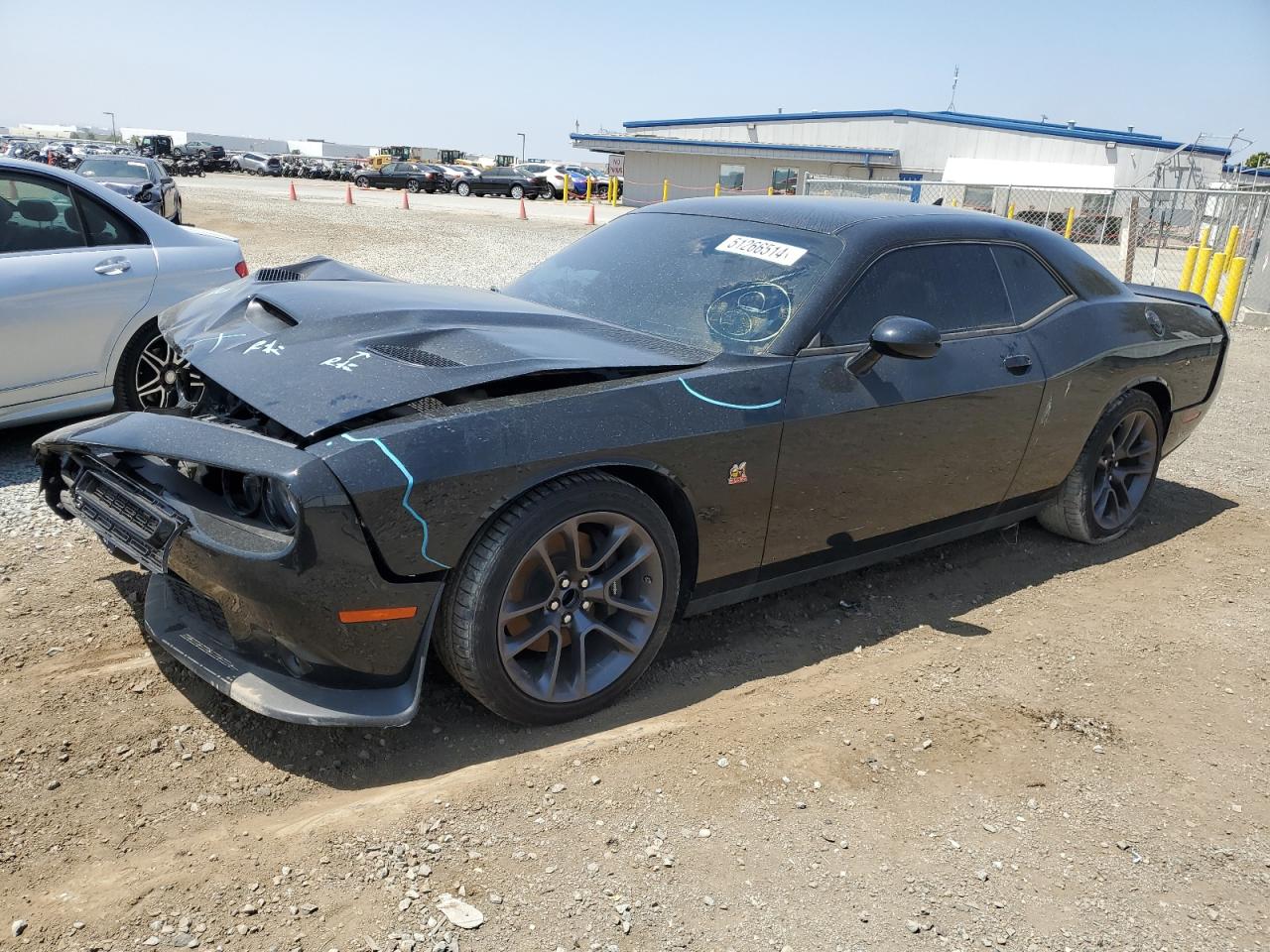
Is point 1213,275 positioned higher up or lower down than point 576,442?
lower down

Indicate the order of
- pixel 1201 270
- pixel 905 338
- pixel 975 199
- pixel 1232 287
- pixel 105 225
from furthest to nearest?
pixel 975 199 → pixel 1201 270 → pixel 1232 287 → pixel 105 225 → pixel 905 338

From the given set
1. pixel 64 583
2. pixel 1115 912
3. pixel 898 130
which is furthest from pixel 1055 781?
pixel 898 130

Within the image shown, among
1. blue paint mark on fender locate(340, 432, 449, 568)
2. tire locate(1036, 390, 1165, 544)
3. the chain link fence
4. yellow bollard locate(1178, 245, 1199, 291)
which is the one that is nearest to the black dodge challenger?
blue paint mark on fender locate(340, 432, 449, 568)

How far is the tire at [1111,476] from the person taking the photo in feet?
15.8

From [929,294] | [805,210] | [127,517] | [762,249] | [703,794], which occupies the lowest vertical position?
[703,794]

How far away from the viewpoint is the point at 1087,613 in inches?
170

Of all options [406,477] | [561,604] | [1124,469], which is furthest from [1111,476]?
[406,477]

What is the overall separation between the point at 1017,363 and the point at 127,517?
341 cm

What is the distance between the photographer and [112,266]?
5.29 metres

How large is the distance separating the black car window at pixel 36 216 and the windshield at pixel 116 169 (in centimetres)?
1510

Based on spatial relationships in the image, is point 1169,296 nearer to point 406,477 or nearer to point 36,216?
point 406,477

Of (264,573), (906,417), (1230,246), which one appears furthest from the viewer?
(1230,246)

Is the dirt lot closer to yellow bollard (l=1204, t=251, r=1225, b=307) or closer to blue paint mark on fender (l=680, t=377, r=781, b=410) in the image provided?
blue paint mark on fender (l=680, t=377, r=781, b=410)

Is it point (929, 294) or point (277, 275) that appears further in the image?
point (277, 275)
